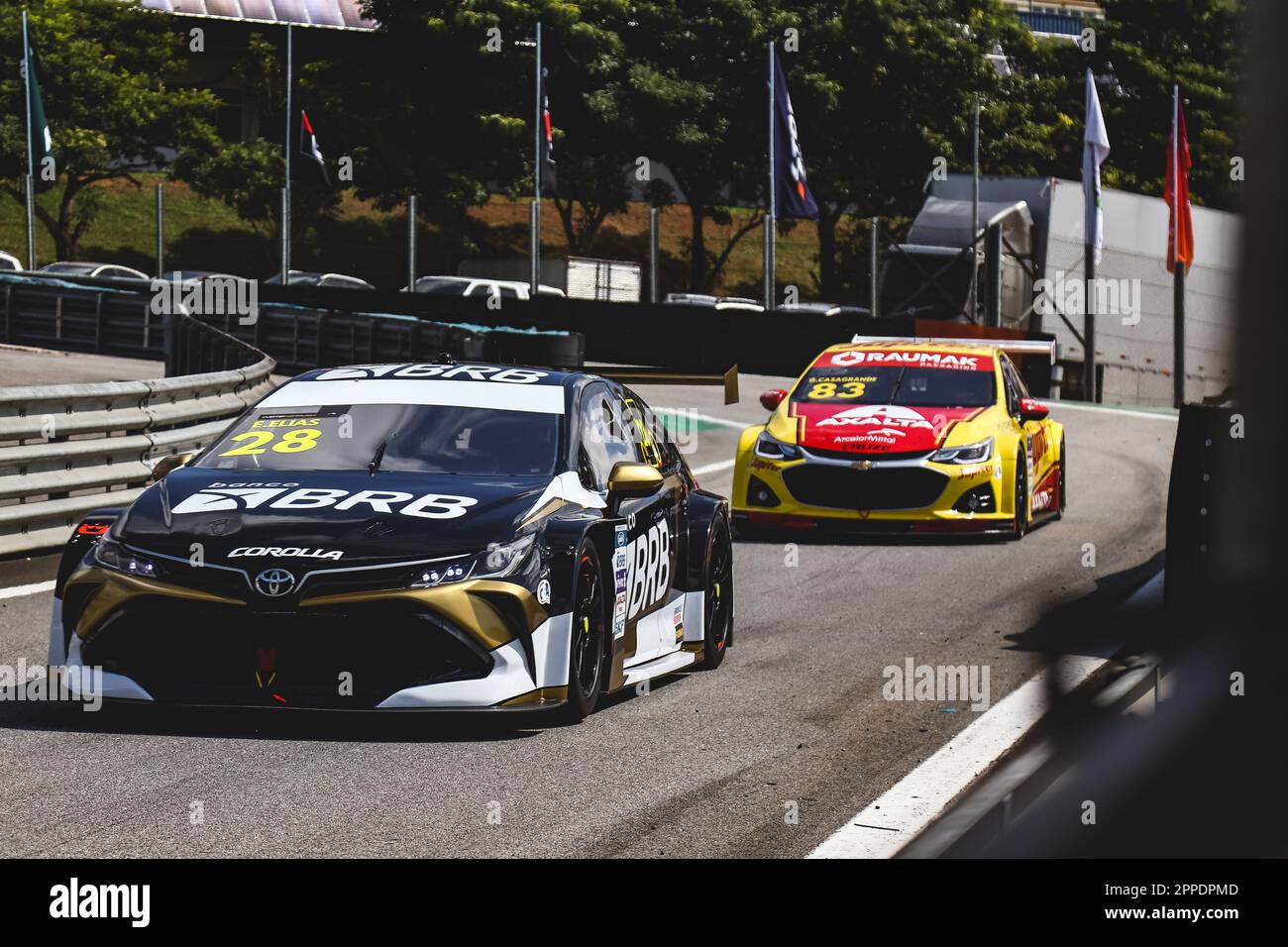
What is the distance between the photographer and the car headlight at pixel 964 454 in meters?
14.9

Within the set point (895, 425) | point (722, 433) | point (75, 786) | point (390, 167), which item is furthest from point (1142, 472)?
point (390, 167)

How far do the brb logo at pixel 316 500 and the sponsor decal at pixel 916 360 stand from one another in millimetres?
9239

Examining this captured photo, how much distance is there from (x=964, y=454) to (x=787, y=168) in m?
24.0

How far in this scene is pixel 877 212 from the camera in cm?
6638

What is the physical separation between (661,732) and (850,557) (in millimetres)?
6477

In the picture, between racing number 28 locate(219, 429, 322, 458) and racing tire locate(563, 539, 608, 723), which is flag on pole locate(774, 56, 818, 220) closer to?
racing number 28 locate(219, 429, 322, 458)

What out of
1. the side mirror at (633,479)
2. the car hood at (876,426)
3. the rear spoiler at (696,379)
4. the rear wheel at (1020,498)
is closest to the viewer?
the side mirror at (633,479)

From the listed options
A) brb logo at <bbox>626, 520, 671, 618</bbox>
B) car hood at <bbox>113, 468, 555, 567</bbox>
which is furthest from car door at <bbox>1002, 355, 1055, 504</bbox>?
car hood at <bbox>113, 468, 555, 567</bbox>

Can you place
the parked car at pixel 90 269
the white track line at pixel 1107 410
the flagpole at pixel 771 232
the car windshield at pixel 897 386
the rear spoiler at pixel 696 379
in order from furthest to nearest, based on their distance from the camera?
the parked car at pixel 90 269 → the flagpole at pixel 771 232 → the white track line at pixel 1107 410 → the car windshield at pixel 897 386 → the rear spoiler at pixel 696 379

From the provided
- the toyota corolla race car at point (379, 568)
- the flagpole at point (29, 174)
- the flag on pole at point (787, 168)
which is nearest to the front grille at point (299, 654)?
the toyota corolla race car at point (379, 568)

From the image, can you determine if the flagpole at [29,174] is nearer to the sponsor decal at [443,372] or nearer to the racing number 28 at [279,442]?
the sponsor decal at [443,372]

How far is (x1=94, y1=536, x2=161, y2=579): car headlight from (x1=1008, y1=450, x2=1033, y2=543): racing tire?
898cm
